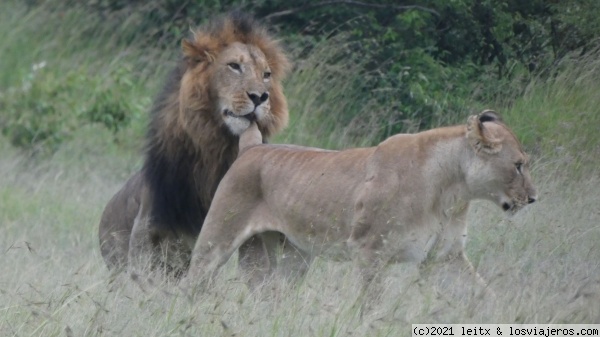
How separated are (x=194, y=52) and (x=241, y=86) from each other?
1.37 ft

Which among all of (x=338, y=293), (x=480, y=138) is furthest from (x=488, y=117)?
(x=338, y=293)

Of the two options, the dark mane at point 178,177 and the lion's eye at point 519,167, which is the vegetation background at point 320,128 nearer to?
the lion's eye at point 519,167

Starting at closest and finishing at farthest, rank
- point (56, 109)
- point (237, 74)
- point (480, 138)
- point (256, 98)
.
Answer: point (480, 138)
point (256, 98)
point (237, 74)
point (56, 109)

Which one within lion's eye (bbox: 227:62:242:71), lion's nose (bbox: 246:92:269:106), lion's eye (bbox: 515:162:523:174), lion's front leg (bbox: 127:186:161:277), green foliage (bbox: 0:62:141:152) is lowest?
green foliage (bbox: 0:62:141:152)

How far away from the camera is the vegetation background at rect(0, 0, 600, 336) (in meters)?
4.96

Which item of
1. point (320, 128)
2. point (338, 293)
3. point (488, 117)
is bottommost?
point (320, 128)

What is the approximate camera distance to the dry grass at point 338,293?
4.78 meters

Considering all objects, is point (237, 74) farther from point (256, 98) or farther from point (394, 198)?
point (394, 198)

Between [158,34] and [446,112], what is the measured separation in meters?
4.52

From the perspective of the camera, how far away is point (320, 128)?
10.2m

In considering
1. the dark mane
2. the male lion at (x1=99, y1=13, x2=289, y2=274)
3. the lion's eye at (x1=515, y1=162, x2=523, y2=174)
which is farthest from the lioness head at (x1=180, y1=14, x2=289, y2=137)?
the lion's eye at (x1=515, y1=162, x2=523, y2=174)

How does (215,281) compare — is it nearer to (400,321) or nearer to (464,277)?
(464,277)

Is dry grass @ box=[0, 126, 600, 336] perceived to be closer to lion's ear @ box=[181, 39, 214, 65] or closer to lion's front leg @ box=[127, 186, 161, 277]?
lion's front leg @ box=[127, 186, 161, 277]

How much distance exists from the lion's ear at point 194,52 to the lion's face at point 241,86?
9 centimetres
